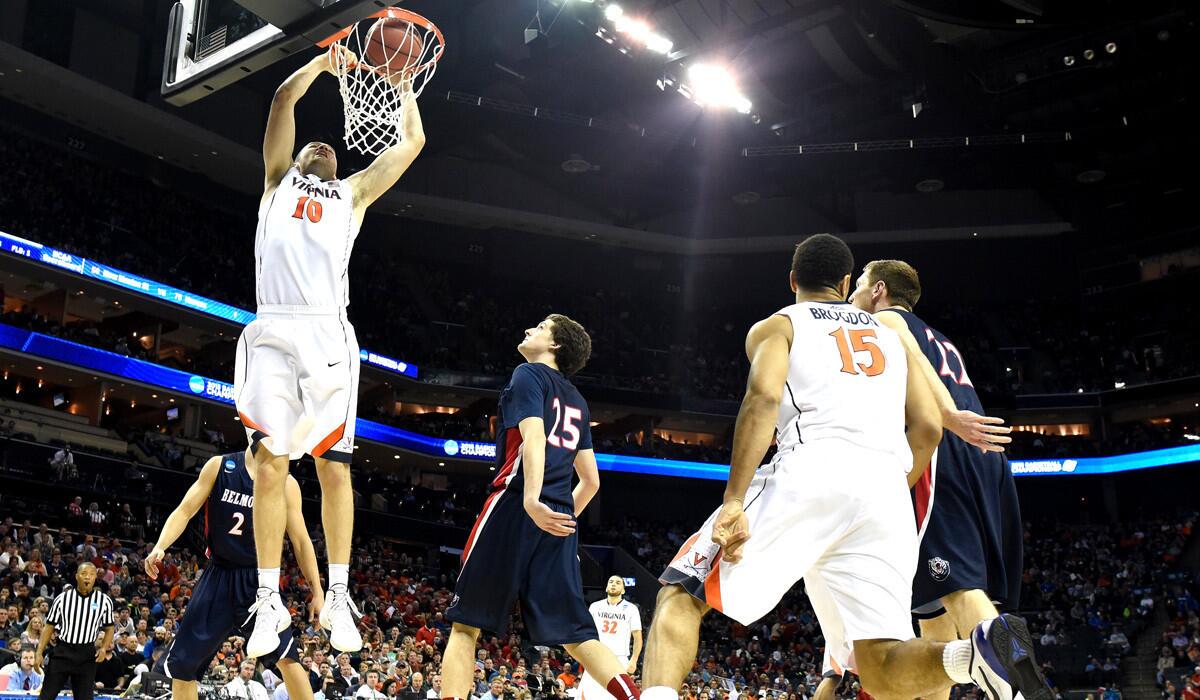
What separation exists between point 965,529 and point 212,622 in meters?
4.22

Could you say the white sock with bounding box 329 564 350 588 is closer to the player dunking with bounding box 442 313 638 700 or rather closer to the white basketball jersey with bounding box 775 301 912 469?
the player dunking with bounding box 442 313 638 700

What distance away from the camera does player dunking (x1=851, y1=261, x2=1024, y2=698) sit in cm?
501

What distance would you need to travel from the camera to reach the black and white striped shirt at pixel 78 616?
9461 mm

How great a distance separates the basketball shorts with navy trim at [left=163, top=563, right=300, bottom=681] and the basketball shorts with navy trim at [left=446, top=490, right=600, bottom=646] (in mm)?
1358

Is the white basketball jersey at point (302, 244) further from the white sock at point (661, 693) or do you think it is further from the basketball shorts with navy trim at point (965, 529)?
the basketball shorts with navy trim at point (965, 529)

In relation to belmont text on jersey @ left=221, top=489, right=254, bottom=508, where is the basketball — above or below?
above

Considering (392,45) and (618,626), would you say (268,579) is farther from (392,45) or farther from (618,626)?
(618,626)

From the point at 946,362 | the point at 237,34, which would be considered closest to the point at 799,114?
the point at 237,34

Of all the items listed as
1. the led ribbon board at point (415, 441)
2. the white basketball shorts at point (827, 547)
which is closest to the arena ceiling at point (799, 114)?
the led ribbon board at point (415, 441)

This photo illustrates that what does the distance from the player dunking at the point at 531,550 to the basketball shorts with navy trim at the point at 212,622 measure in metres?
1.36

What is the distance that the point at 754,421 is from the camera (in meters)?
4.07

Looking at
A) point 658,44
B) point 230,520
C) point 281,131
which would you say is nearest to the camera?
point 281,131

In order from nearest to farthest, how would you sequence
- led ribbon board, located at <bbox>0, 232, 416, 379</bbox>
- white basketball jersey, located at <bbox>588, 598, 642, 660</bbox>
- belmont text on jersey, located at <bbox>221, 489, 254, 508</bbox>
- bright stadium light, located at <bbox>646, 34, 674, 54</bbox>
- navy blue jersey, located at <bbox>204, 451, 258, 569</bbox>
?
1. navy blue jersey, located at <bbox>204, 451, 258, 569</bbox>
2. belmont text on jersey, located at <bbox>221, 489, 254, 508</bbox>
3. white basketball jersey, located at <bbox>588, 598, 642, 660</bbox>
4. bright stadium light, located at <bbox>646, 34, 674, 54</bbox>
5. led ribbon board, located at <bbox>0, 232, 416, 379</bbox>

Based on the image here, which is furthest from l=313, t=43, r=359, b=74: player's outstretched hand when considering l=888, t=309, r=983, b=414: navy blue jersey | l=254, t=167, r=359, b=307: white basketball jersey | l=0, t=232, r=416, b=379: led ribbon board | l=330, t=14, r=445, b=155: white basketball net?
l=0, t=232, r=416, b=379: led ribbon board
